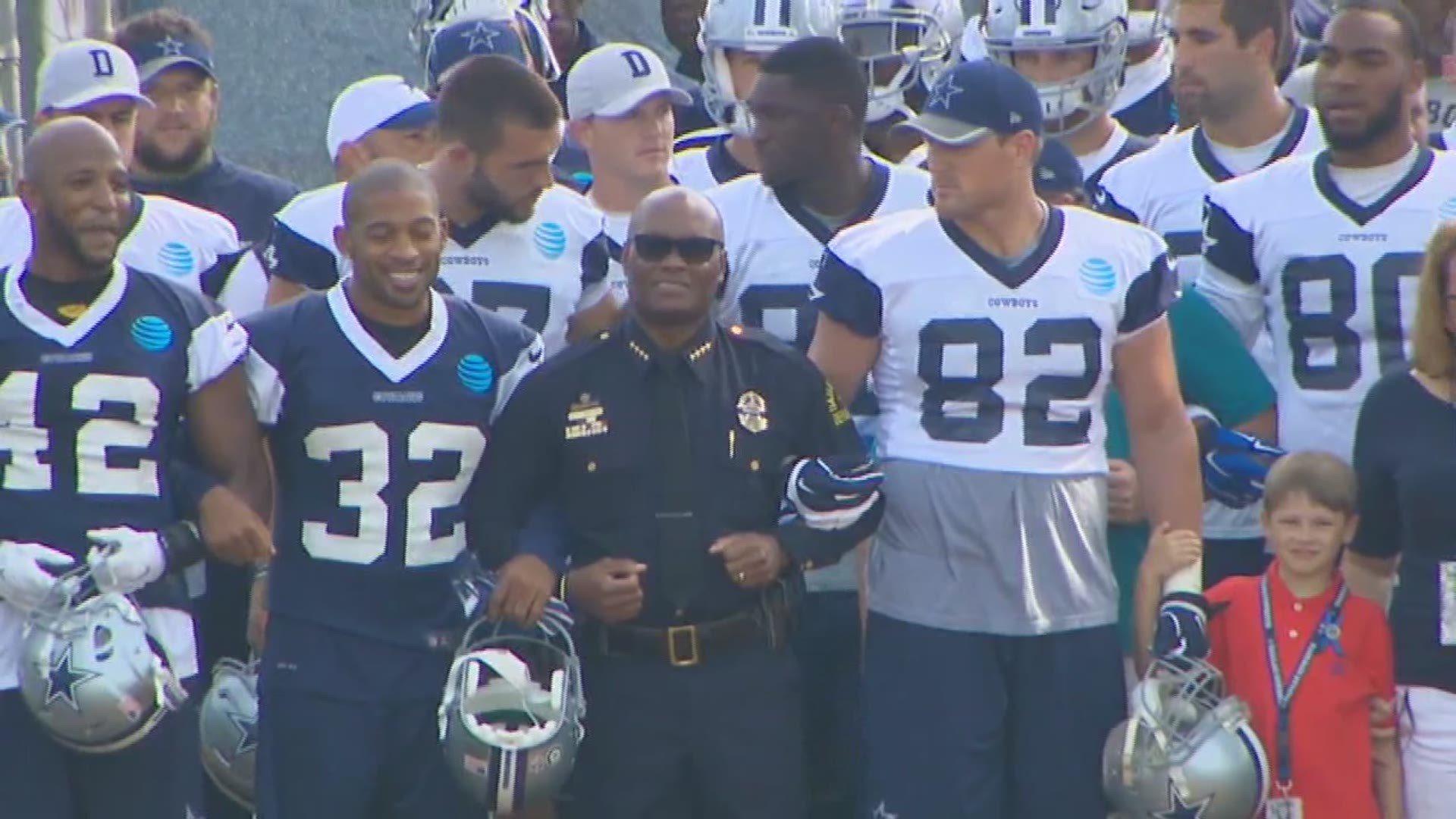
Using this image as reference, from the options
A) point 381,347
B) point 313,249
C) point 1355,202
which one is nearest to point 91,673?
point 381,347

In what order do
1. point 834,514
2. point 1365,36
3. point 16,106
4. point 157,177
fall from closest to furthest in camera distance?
1. point 834,514
2. point 1365,36
3. point 157,177
4. point 16,106

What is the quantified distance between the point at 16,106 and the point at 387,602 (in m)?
4.13

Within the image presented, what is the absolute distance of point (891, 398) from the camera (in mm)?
6414

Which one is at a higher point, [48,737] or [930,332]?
[930,332]

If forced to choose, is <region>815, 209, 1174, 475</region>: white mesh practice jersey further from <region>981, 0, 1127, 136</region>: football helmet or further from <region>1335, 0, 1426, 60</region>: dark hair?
<region>981, 0, 1127, 136</region>: football helmet

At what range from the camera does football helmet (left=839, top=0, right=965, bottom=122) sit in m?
8.45

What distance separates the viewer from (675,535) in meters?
6.25

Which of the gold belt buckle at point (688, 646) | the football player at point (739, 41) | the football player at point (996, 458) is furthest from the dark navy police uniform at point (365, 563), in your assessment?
the football player at point (739, 41)

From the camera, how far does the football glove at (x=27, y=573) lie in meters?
6.11

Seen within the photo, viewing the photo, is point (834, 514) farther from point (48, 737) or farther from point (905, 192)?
point (48, 737)

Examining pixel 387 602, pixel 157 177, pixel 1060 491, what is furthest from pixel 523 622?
pixel 157 177

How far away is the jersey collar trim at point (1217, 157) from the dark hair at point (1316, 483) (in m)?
1.22

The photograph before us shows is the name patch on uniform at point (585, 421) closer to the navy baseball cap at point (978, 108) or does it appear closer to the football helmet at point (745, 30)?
the navy baseball cap at point (978, 108)

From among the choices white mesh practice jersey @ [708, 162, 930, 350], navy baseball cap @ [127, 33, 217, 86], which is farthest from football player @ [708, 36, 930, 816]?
navy baseball cap @ [127, 33, 217, 86]
